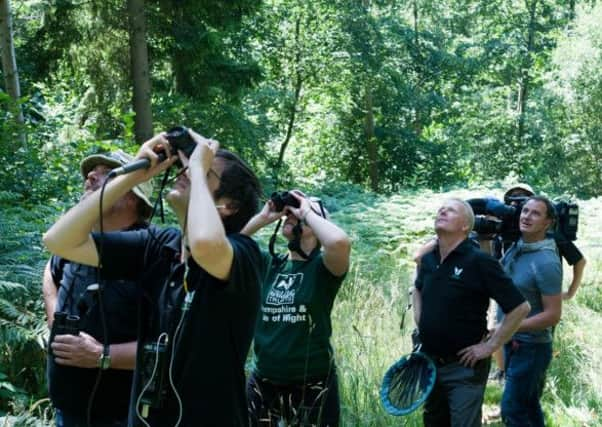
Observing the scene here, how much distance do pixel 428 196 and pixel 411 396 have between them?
15643 mm

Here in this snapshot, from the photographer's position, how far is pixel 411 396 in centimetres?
462

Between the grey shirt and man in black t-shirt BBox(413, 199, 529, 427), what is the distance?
2.05ft

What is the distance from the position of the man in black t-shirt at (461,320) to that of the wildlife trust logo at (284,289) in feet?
3.19

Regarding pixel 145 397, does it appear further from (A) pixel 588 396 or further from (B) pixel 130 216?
(A) pixel 588 396

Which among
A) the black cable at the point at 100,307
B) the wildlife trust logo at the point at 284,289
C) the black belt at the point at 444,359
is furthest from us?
the black belt at the point at 444,359

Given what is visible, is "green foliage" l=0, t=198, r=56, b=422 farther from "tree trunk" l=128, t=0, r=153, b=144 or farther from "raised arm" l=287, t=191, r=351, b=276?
"tree trunk" l=128, t=0, r=153, b=144

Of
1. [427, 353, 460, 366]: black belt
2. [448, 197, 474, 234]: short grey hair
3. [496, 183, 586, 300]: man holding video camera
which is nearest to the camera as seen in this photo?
[427, 353, 460, 366]: black belt

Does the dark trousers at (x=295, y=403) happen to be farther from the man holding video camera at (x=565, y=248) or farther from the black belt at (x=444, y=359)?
the man holding video camera at (x=565, y=248)

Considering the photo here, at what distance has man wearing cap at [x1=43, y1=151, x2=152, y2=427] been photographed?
3.08 metres

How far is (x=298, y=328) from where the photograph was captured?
13.5 ft

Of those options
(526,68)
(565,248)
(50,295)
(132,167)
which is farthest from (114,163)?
(526,68)

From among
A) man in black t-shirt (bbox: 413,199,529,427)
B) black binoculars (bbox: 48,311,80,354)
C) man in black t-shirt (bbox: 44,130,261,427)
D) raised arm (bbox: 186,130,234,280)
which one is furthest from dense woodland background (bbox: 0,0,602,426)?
raised arm (bbox: 186,130,234,280)

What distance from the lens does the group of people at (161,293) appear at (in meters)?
2.56

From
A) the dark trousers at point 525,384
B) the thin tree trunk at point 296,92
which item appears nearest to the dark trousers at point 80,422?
the dark trousers at point 525,384
